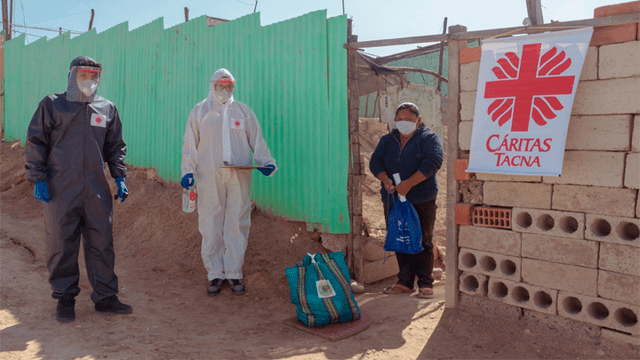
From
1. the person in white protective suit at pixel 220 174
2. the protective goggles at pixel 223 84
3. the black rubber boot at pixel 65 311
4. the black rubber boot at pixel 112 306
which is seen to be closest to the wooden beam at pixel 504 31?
the protective goggles at pixel 223 84

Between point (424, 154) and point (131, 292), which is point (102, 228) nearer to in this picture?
point (131, 292)

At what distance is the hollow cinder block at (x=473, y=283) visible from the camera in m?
4.29

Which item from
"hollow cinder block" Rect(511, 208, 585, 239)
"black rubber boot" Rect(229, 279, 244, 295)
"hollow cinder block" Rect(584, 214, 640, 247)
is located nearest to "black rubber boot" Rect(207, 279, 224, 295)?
"black rubber boot" Rect(229, 279, 244, 295)

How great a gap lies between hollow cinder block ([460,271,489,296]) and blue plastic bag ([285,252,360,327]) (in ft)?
3.06

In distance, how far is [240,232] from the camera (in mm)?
5160

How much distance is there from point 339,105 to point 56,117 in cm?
266

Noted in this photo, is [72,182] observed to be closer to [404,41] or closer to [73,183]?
[73,183]

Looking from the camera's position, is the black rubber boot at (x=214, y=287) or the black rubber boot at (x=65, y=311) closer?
the black rubber boot at (x=65, y=311)

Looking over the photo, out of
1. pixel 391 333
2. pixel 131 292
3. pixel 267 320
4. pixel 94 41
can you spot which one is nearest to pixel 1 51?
pixel 94 41

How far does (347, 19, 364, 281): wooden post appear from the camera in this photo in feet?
17.6

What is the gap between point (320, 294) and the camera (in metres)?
4.27

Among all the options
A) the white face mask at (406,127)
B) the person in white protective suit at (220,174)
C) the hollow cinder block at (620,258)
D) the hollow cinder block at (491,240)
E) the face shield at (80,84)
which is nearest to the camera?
the hollow cinder block at (620,258)

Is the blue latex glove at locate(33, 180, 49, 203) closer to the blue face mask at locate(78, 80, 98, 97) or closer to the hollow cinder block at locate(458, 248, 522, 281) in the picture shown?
the blue face mask at locate(78, 80, 98, 97)

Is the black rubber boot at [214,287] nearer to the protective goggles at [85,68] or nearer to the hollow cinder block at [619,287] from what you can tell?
the protective goggles at [85,68]
